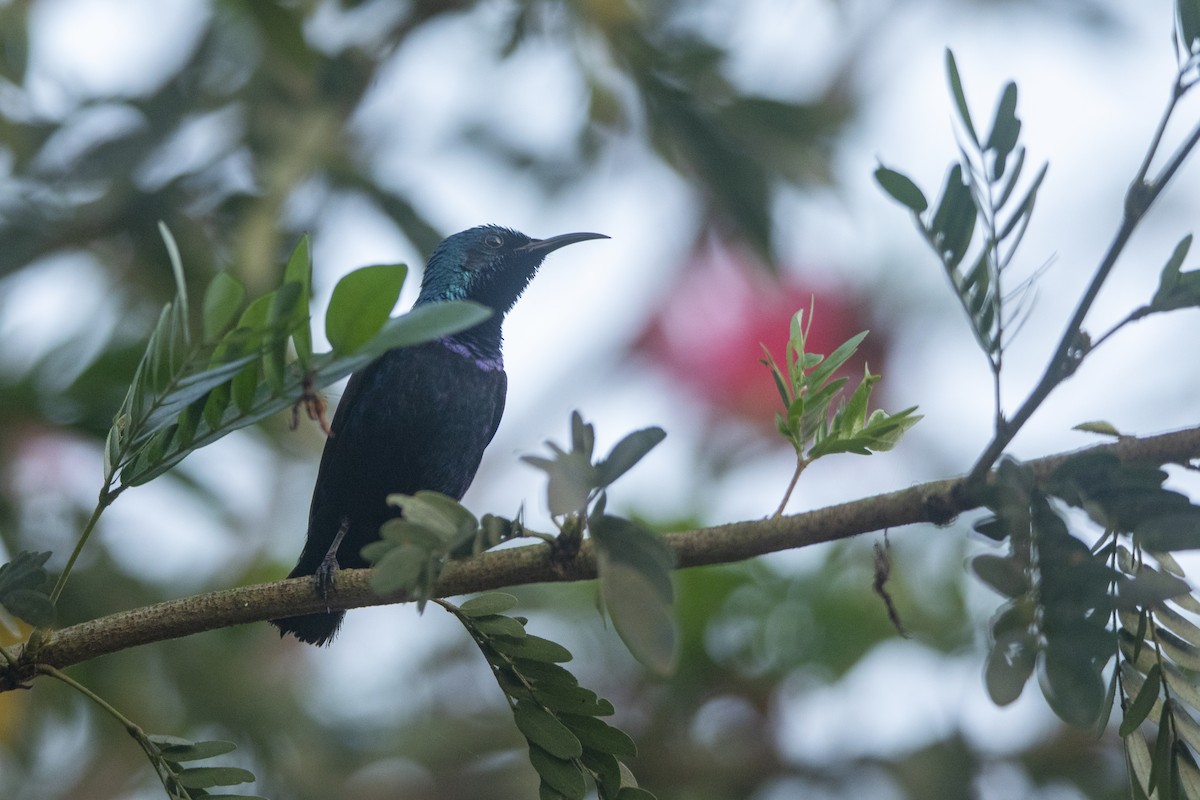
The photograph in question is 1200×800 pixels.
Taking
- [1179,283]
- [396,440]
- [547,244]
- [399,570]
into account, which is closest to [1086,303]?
[1179,283]

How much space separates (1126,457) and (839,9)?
322 cm

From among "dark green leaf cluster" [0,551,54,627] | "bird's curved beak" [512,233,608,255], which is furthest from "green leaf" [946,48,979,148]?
"bird's curved beak" [512,233,608,255]

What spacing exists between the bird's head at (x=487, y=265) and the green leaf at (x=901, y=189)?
8.08 feet

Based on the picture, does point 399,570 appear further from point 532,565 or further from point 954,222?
point 954,222

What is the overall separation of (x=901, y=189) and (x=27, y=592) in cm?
135

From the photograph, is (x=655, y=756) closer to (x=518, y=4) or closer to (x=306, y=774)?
(x=306, y=774)

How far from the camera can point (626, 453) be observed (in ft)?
4.89

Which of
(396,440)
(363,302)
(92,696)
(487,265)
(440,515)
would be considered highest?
(487,265)

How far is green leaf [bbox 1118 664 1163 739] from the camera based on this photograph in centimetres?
161

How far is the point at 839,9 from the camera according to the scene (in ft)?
14.4

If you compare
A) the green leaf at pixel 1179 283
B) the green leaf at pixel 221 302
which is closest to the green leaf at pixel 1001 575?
the green leaf at pixel 1179 283

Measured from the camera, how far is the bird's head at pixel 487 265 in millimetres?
4148

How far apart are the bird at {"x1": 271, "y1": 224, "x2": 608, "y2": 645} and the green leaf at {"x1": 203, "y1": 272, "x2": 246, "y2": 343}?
5.50 feet

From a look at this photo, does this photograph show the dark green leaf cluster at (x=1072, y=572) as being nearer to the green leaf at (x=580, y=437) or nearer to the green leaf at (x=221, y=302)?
the green leaf at (x=580, y=437)
